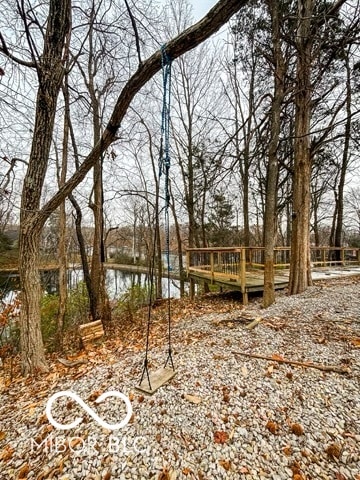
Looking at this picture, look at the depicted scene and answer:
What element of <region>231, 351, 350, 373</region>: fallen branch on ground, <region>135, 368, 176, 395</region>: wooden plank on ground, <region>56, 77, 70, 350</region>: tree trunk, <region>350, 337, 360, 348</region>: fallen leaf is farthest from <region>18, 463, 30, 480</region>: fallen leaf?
<region>350, 337, 360, 348</region>: fallen leaf

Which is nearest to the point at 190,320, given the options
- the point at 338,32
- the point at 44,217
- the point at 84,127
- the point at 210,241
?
the point at 44,217

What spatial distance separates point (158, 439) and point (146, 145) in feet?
28.7

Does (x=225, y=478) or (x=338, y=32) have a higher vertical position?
(x=338, y=32)

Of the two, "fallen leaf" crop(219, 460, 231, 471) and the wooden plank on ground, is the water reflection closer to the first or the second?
the wooden plank on ground

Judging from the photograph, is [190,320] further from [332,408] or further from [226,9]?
[226,9]

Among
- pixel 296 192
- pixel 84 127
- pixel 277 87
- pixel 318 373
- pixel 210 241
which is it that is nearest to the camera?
pixel 318 373

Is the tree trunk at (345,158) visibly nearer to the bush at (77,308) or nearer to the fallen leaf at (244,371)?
the fallen leaf at (244,371)

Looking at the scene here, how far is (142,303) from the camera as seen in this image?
24.2 feet

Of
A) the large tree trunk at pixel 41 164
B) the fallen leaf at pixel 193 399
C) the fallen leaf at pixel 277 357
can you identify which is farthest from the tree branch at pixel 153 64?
the fallen leaf at pixel 277 357

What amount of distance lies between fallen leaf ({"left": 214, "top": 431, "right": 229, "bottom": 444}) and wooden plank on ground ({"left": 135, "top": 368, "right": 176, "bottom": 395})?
63 cm

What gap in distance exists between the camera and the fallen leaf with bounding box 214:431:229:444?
5.38ft

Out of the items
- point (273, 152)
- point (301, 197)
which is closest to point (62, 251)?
point (273, 152)

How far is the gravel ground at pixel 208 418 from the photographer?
57.8 inches

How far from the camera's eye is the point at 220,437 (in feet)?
5.47
